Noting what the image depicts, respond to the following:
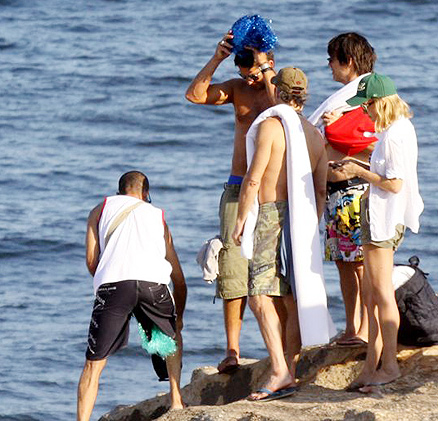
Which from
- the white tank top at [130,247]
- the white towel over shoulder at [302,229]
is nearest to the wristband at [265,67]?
the white towel over shoulder at [302,229]

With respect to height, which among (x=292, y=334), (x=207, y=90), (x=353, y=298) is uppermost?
(x=207, y=90)

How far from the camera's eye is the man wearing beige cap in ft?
23.1

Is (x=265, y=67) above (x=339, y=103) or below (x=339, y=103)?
above

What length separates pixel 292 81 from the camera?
707 centimetres

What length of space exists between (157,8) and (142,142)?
24.3 ft

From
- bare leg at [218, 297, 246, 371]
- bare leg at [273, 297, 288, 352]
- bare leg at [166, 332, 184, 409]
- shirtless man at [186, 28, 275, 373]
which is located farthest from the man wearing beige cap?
bare leg at [218, 297, 246, 371]

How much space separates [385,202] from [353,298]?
0.93m

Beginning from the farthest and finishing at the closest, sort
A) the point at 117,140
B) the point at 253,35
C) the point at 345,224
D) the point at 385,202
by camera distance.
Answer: the point at 117,140 → the point at 253,35 → the point at 345,224 → the point at 385,202

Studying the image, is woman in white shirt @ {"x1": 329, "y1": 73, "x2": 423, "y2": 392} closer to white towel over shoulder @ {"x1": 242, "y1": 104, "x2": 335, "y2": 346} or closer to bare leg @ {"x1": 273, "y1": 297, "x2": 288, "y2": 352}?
white towel over shoulder @ {"x1": 242, "y1": 104, "x2": 335, "y2": 346}

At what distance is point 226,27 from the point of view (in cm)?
2522

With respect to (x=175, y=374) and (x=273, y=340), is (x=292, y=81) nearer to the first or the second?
(x=273, y=340)

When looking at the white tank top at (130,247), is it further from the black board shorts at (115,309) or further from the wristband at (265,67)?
the wristband at (265,67)

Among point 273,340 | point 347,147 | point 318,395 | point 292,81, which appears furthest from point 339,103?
point 318,395

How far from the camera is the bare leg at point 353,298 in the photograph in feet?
24.9
